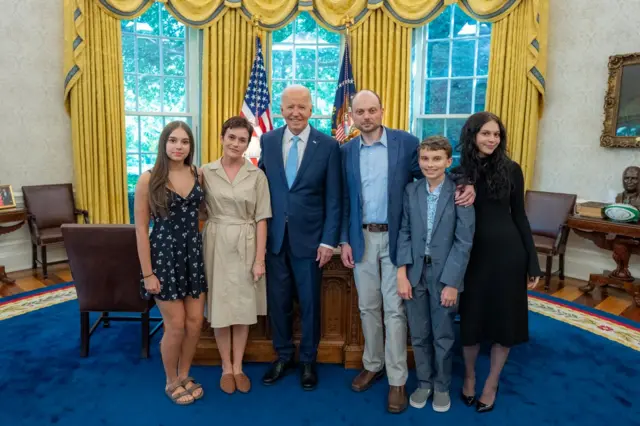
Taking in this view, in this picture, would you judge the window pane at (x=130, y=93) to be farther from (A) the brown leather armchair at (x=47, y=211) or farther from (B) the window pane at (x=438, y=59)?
(B) the window pane at (x=438, y=59)

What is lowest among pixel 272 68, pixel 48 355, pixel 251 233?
pixel 48 355

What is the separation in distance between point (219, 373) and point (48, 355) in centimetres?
112

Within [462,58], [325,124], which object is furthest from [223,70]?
[462,58]

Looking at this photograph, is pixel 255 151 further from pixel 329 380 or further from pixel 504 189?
pixel 504 189

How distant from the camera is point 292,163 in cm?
250

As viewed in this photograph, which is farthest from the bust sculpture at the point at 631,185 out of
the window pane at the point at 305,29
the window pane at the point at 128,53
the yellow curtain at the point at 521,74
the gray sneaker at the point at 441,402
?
the window pane at the point at 128,53

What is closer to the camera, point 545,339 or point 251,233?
point 251,233

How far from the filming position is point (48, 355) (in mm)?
2979

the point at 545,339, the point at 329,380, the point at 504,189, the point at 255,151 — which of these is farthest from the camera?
the point at 255,151

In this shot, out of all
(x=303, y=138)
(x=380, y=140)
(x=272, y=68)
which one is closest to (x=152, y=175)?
(x=303, y=138)

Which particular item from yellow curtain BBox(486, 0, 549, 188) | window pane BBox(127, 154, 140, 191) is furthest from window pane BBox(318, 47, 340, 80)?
window pane BBox(127, 154, 140, 191)

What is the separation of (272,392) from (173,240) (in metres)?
0.97

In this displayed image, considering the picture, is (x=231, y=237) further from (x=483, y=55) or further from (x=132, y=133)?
(x=483, y=55)

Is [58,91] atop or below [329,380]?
atop
